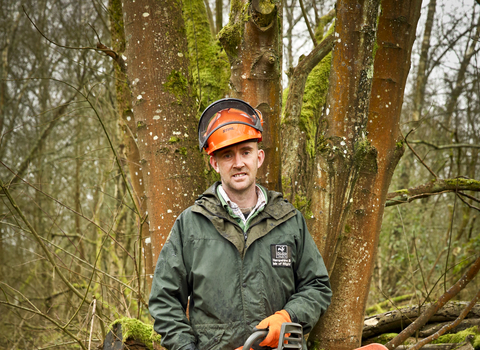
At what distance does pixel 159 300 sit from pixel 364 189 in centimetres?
168

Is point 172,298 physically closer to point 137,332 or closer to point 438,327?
point 137,332

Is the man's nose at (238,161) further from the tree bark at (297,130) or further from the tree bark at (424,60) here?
the tree bark at (424,60)

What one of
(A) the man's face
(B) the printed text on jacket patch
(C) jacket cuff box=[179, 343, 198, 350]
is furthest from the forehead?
(C) jacket cuff box=[179, 343, 198, 350]

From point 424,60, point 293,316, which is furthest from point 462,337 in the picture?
point 424,60

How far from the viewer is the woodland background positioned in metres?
4.37

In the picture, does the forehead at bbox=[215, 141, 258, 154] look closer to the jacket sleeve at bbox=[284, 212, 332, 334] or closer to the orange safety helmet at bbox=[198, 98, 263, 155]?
the orange safety helmet at bbox=[198, 98, 263, 155]

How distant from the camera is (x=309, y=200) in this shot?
3.05 metres

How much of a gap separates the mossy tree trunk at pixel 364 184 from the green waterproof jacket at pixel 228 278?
653mm

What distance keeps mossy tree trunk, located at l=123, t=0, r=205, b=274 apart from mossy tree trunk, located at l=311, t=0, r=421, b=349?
1138mm

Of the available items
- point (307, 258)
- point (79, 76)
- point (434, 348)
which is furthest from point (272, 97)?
point (79, 76)

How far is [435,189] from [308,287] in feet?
7.44

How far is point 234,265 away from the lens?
2.24 m

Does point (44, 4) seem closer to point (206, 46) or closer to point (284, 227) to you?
point (206, 46)

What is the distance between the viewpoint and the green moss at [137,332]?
3.22 meters
